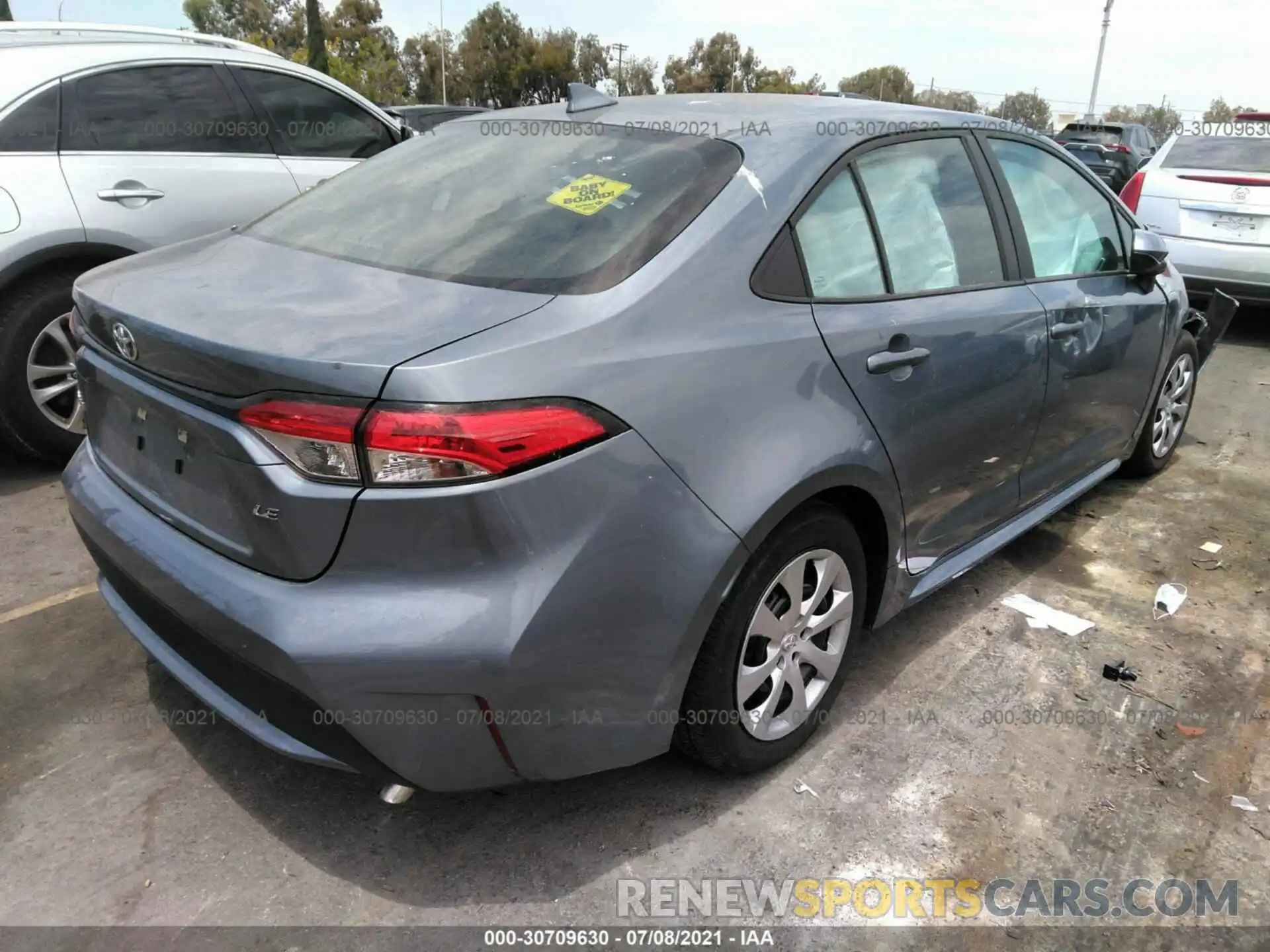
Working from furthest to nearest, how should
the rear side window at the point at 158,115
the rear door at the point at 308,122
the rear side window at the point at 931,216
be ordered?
the rear door at the point at 308,122
the rear side window at the point at 158,115
the rear side window at the point at 931,216

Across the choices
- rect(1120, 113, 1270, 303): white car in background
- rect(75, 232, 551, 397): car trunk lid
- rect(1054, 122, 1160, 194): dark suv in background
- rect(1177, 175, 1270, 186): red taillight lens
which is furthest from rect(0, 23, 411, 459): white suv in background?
rect(1054, 122, 1160, 194): dark suv in background

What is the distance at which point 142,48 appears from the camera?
14.6ft

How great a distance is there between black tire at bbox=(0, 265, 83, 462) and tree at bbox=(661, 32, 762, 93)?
225ft

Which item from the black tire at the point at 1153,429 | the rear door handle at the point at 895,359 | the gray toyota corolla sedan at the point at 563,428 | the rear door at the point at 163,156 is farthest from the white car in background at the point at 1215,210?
the rear door at the point at 163,156

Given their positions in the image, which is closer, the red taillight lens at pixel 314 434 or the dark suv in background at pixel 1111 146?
the red taillight lens at pixel 314 434

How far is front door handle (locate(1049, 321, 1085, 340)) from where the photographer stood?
3.05 metres

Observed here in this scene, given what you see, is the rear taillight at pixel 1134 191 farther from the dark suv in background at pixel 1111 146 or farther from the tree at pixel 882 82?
the tree at pixel 882 82

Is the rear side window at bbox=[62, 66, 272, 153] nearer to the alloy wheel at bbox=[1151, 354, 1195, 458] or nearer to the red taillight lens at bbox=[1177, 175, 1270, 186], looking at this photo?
the alloy wheel at bbox=[1151, 354, 1195, 458]

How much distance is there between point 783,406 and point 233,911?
1.61 meters

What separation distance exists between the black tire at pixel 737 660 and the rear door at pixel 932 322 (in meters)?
0.31

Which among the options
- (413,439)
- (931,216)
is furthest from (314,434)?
(931,216)

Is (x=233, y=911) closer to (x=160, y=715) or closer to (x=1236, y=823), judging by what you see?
(x=160, y=715)

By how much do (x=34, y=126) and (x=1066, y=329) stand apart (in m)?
4.21

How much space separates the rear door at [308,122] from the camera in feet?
16.0
